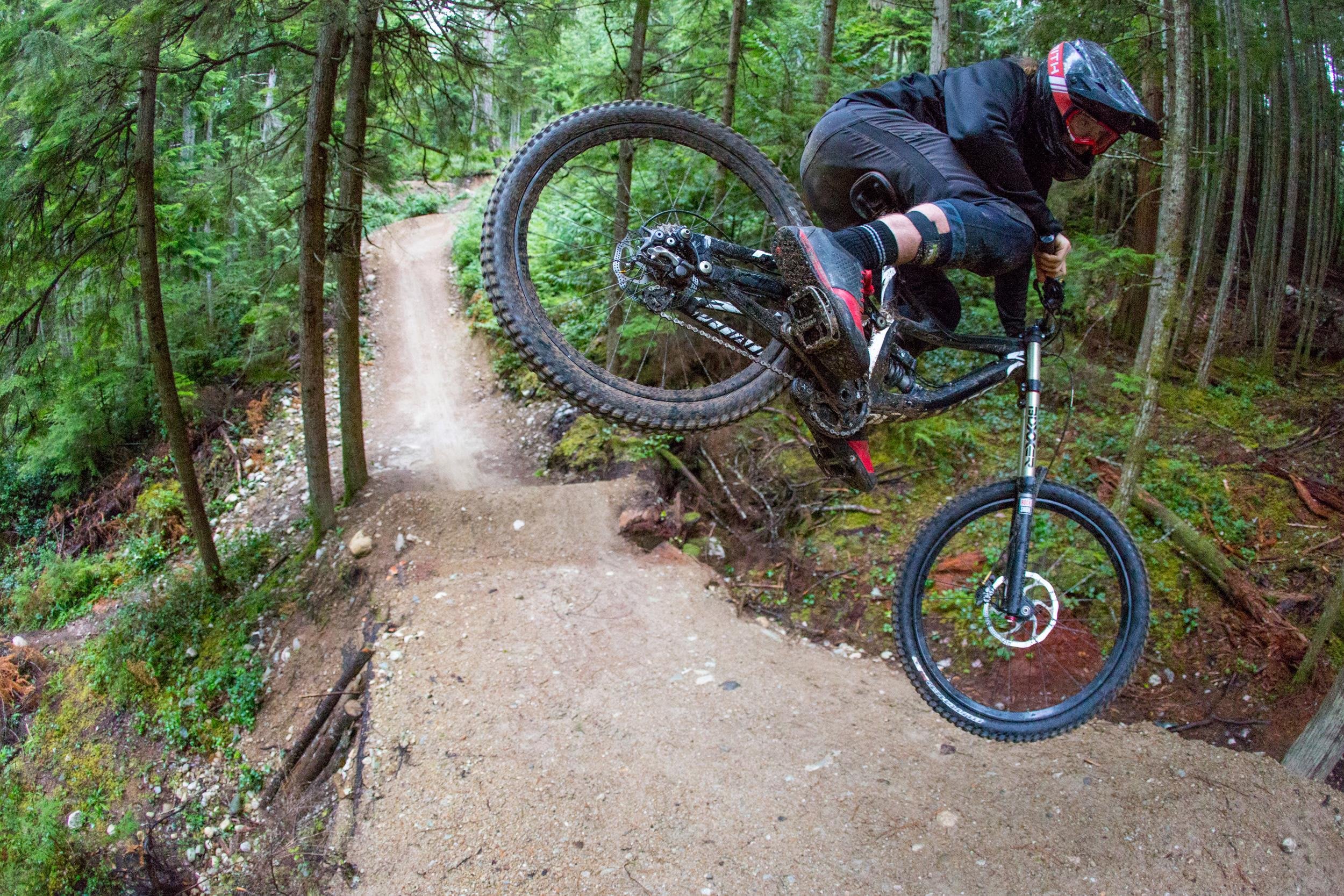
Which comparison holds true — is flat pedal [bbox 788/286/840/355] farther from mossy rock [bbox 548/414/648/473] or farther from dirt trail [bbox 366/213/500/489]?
dirt trail [bbox 366/213/500/489]

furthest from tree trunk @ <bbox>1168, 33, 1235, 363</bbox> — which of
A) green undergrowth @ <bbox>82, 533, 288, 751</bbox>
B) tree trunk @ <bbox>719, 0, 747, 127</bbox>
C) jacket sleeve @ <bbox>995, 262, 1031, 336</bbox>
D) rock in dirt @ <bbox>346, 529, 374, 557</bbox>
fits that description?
green undergrowth @ <bbox>82, 533, 288, 751</bbox>

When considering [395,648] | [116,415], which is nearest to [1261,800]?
[395,648]

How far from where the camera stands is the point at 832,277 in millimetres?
2674

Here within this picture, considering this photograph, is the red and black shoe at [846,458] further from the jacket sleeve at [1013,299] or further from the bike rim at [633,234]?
the jacket sleeve at [1013,299]

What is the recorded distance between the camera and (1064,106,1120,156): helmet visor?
300 cm

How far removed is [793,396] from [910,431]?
18.9 feet

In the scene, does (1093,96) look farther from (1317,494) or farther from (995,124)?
(1317,494)

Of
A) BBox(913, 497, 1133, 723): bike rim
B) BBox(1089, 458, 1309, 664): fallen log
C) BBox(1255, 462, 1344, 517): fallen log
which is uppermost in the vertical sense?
BBox(1255, 462, 1344, 517): fallen log

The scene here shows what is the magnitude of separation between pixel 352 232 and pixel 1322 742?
9.37 metres

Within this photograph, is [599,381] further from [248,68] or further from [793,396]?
[248,68]

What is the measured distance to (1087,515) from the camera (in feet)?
11.4

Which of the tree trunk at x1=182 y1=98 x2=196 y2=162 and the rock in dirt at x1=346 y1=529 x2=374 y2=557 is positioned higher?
the tree trunk at x1=182 y1=98 x2=196 y2=162

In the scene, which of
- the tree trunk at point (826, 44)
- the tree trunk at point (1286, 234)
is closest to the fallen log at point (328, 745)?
the tree trunk at point (826, 44)

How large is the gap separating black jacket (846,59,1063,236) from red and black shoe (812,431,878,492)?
1.19 m
